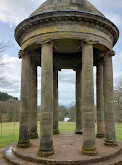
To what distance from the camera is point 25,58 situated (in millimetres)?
16000

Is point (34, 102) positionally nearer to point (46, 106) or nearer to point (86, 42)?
point (46, 106)

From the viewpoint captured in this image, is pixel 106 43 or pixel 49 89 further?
pixel 106 43

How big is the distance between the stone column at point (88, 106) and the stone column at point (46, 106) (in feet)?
8.73

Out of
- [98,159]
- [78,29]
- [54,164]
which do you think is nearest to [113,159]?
[98,159]

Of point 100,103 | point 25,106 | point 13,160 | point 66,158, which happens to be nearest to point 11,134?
point 25,106

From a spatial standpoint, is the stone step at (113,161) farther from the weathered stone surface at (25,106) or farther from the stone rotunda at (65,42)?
the weathered stone surface at (25,106)

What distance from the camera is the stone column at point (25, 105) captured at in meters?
14.6

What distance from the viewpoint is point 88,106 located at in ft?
41.2

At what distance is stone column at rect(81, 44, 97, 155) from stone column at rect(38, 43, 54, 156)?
266cm

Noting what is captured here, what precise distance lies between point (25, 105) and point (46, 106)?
362 centimetres

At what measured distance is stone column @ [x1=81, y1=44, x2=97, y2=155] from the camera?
1208 cm

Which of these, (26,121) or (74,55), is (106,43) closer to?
(74,55)

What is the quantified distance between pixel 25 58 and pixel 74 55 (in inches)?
317

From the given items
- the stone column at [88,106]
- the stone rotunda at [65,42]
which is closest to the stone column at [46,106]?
the stone rotunda at [65,42]
